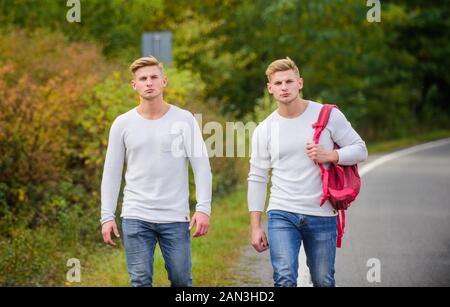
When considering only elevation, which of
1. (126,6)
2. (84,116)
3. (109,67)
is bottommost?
(84,116)

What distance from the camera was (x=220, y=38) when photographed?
3331 cm

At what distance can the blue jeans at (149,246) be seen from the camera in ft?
19.6

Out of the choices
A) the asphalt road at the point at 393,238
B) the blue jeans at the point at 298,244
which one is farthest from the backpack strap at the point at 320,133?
the asphalt road at the point at 393,238

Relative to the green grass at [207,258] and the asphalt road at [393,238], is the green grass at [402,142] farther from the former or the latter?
the green grass at [207,258]

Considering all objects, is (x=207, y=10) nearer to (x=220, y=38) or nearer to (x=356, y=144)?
(x=220, y=38)

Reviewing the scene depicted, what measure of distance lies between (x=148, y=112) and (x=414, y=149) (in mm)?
19636

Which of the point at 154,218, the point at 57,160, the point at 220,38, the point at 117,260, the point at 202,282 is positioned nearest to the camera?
the point at 154,218

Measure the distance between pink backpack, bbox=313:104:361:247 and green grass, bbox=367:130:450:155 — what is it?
718 inches

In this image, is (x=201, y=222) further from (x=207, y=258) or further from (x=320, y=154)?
(x=207, y=258)

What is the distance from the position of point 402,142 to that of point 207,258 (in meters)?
18.5

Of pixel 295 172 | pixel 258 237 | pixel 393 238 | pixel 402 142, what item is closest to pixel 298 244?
pixel 258 237

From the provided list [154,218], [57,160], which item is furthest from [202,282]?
[57,160]

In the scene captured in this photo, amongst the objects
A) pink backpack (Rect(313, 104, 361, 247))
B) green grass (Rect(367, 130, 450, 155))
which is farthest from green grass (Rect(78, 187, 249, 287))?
green grass (Rect(367, 130, 450, 155))

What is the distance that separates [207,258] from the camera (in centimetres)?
1020
